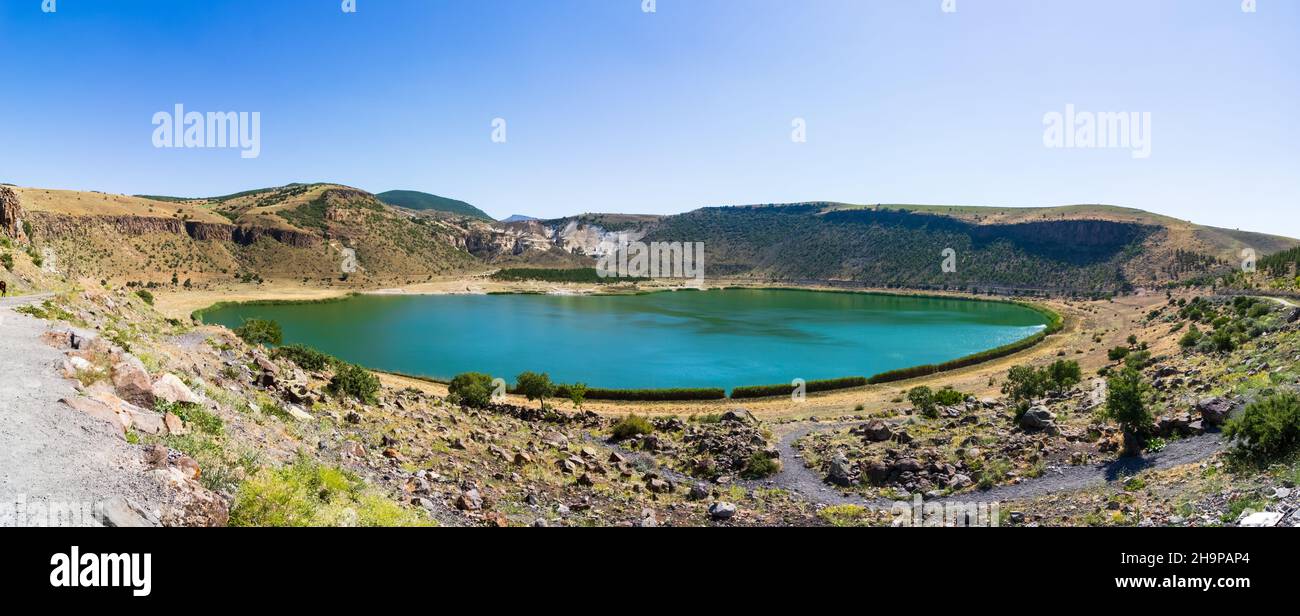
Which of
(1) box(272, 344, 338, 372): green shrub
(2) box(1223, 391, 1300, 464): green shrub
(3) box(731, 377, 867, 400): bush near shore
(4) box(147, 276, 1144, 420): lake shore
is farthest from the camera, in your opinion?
(3) box(731, 377, 867, 400): bush near shore

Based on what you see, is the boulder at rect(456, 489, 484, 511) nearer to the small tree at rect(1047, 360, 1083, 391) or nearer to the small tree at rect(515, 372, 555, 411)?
the small tree at rect(515, 372, 555, 411)

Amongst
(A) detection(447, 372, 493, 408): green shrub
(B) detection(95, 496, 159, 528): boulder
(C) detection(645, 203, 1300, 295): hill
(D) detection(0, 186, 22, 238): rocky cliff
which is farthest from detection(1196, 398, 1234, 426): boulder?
(C) detection(645, 203, 1300, 295): hill

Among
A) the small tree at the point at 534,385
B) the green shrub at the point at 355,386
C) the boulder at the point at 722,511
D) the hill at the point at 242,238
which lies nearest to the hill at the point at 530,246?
the hill at the point at 242,238

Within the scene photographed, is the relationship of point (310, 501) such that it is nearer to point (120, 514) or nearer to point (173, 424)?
point (120, 514)

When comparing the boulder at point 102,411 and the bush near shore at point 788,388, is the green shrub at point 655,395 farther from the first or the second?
the boulder at point 102,411

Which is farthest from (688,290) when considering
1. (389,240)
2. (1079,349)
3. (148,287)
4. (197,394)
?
(197,394)

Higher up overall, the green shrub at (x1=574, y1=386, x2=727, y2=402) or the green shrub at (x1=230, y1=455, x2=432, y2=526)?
the green shrub at (x1=230, y1=455, x2=432, y2=526)
